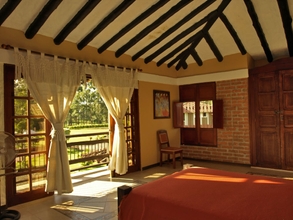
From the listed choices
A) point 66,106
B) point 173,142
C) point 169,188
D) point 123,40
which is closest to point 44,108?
A: point 66,106

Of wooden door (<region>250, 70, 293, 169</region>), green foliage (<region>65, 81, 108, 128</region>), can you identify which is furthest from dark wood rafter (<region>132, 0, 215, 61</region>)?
green foliage (<region>65, 81, 108, 128</region>)

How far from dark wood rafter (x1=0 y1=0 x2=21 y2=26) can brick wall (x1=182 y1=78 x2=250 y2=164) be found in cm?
438

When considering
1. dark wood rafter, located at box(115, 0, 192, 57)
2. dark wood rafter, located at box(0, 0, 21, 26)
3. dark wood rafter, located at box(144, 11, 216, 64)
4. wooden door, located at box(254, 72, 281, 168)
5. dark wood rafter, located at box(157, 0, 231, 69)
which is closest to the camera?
Answer: dark wood rafter, located at box(0, 0, 21, 26)

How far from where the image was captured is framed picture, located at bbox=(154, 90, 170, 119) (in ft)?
18.8

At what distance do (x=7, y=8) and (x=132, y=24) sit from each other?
1724 mm

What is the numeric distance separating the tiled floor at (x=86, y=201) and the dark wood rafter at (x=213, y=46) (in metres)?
2.51

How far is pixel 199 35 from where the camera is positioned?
4977 millimetres

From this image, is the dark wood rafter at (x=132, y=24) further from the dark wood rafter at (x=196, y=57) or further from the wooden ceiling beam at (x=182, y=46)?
the dark wood rafter at (x=196, y=57)

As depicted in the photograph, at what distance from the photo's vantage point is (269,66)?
4996 millimetres

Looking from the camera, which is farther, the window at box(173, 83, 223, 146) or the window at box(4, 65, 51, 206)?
the window at box(173, 83, 223, 146)

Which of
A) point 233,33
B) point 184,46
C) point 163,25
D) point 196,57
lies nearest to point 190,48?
point 184,46

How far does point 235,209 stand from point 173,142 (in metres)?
4.57

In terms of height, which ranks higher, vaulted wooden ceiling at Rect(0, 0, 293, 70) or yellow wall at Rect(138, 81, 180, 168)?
vaulted wooden ceiling at Rect(0, 0, 293, 70)

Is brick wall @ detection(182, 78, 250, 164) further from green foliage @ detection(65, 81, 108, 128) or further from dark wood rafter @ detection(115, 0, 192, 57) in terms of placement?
green foliage @ detection(65, 81, 108, 128)
